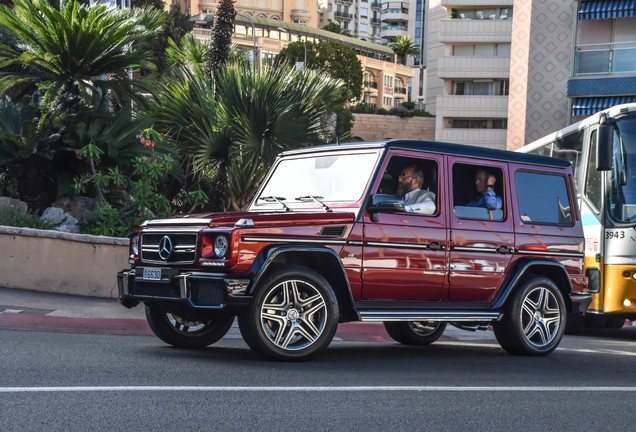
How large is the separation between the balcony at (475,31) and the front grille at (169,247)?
6289cm

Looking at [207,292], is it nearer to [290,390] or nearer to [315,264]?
[315,264]

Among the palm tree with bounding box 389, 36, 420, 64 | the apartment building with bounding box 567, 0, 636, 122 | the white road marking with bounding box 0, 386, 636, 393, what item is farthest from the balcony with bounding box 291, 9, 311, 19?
the white road marking with bounding box 0, 386, 636, 393

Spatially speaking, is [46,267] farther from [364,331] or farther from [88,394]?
[88,394]

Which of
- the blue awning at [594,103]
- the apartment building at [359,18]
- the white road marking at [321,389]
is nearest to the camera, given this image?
the white road marking at [321,389]

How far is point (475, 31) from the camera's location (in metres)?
69.0

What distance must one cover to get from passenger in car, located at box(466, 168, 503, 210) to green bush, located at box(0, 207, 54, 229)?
25.7 ft

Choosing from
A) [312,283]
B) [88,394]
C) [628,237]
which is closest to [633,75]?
[628,237]

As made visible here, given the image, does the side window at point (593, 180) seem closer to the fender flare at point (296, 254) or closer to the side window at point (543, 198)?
the side window at point (543, 198)

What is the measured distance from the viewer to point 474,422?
18.8 ft

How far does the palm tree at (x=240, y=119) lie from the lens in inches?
635

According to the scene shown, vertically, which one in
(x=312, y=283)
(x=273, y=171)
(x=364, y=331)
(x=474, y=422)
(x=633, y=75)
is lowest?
(x=364, y=331)

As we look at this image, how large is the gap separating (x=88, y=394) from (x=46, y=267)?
8083mm

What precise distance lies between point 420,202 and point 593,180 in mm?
4979

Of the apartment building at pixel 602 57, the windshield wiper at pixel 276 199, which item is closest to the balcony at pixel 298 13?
the apartment building at pixel 602 57
